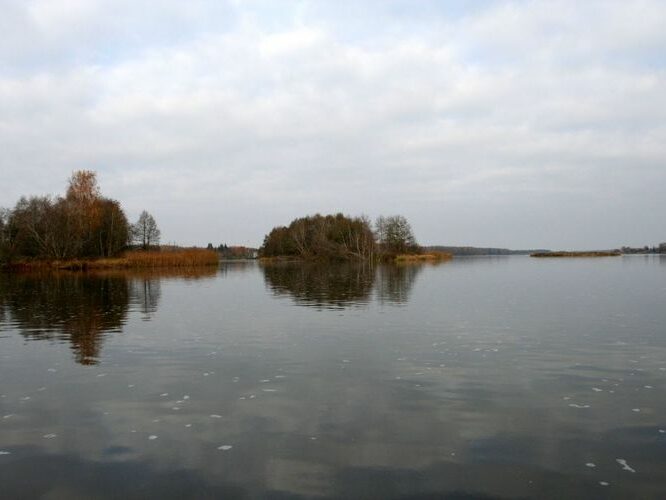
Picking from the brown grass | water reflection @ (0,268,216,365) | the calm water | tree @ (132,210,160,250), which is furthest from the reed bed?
the calm water

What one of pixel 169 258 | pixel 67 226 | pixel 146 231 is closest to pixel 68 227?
pixel 67 226

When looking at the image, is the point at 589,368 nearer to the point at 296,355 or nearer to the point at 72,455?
the point at 296,355

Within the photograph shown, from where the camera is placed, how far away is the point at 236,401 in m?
9.93

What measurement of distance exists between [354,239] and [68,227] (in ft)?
215

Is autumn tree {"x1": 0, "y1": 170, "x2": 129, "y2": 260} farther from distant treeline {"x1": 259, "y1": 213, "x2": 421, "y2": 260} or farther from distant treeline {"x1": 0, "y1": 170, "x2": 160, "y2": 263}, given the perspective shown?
distant treeline {"x1": 259, "y1": 213, "x2": 421, "y2": 260}

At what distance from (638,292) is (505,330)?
16.7 meters

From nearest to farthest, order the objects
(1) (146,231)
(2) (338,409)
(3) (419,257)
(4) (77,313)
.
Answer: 1. (2) (338,409)
2. (4) (77,313)
3. (1) (146,231)
4. (3) (419,257)

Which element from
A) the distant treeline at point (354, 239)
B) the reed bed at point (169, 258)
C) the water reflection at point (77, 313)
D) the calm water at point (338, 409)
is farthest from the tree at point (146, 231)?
the calm water at point (338, 409)

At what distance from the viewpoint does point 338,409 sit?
9297 millimetres

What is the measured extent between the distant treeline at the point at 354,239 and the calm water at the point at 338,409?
322ft

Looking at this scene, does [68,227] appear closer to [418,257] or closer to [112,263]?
[112,263]

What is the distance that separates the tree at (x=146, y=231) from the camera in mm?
101644

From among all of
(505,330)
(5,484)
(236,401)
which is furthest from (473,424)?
(505,330)

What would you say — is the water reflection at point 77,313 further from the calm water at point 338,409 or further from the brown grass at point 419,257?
the brown grass at point 419,257
